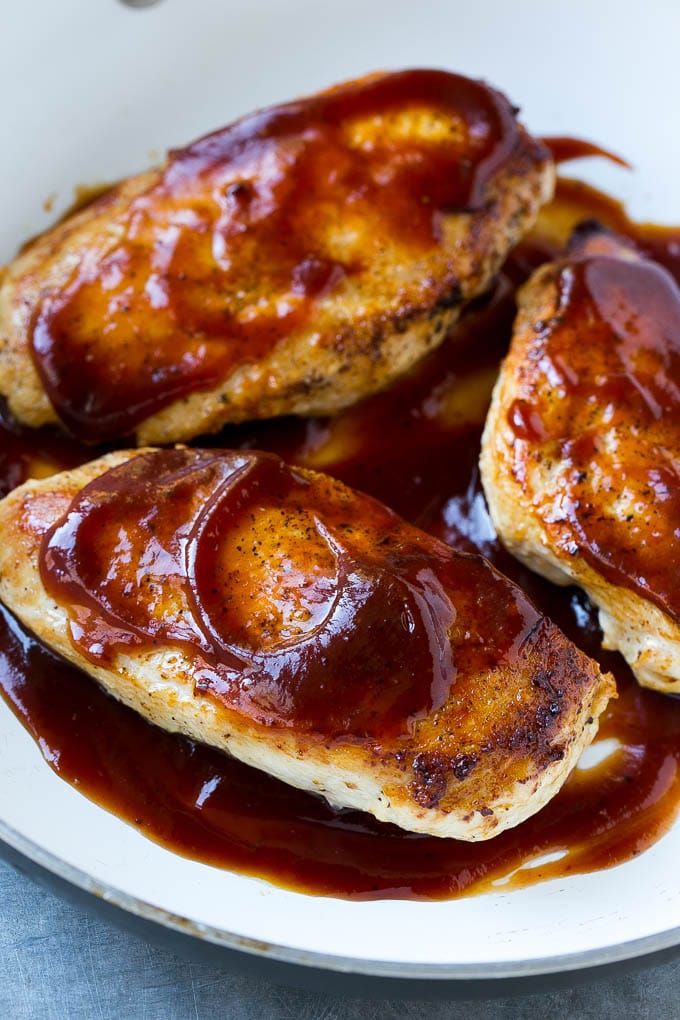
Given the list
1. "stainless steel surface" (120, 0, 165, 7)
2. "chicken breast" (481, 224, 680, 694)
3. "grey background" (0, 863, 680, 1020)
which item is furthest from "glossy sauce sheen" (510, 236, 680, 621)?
"stainless steel surface" (120, 0, 165, 7)

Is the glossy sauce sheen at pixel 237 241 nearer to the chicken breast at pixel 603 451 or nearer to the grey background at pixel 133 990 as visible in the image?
the chicken breast at pixel 603 451

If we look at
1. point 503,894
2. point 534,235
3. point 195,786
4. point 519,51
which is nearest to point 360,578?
point 195,786

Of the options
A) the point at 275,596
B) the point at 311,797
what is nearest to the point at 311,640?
the point at 275,596

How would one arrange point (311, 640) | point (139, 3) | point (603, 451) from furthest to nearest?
point (139, 3) → point (603, 451) → point (311, 640)

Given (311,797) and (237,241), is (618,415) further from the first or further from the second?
(311,797)

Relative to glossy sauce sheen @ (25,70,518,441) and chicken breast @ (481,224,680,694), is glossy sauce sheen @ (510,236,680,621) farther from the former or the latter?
glossy sauce sheen @ (25,70,518,441)
